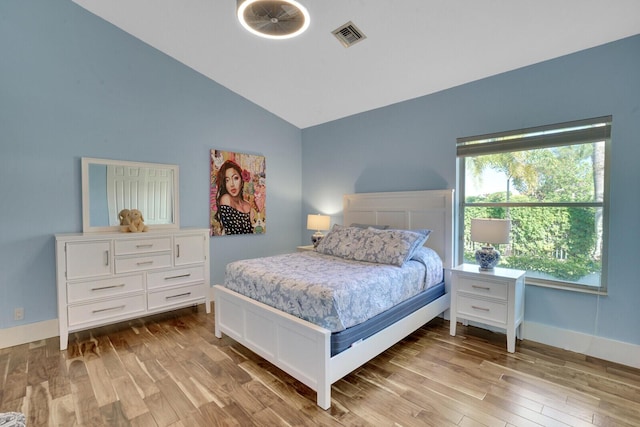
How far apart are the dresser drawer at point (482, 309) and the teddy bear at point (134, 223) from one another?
3293 mm

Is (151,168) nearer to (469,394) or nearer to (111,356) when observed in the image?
(111,356)

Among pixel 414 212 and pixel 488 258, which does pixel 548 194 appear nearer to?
pixel 488 258

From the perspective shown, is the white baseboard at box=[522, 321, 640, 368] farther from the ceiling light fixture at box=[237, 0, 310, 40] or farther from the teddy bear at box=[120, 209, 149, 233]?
the teddy bear at box=[120, 209, 149, 233]

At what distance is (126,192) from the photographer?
3299 mm

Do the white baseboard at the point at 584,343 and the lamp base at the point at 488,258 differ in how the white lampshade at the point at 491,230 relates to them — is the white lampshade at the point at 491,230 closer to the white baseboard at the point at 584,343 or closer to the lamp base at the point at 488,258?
the lamp base at the point at 488,258

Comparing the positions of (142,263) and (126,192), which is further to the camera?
(126,192)

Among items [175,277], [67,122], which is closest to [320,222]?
[175,277]

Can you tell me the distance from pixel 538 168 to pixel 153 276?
3947 mm

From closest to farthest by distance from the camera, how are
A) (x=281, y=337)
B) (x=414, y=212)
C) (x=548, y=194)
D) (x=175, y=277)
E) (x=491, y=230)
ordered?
(x=281, y=337)
(x=491, y=230)
(x=548, y=194)
(x=175, y=277)
(x=414, y=212)

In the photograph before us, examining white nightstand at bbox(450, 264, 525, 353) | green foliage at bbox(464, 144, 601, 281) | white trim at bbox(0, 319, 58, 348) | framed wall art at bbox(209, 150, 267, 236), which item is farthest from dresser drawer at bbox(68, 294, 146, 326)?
green foliage at bbox(464, 144, 601, 281)

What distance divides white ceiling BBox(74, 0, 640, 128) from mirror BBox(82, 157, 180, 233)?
142 cm

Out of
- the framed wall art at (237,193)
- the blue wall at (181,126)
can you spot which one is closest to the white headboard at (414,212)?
the blue wall at (181,126)

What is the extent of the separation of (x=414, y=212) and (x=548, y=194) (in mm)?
1266

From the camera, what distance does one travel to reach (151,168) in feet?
11.3
